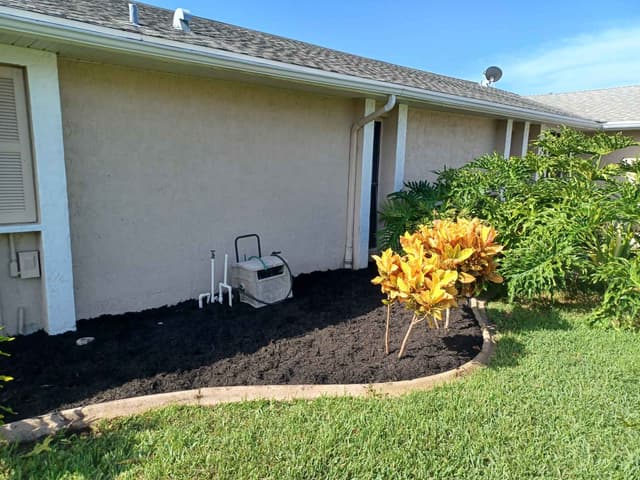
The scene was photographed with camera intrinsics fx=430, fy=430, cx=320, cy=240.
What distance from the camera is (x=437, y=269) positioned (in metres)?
3.50

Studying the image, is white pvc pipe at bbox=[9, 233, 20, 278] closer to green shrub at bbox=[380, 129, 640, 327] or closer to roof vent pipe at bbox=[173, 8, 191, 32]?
roof vent pipe at bbox=[173, 8, 191, 32]

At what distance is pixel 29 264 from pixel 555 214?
18.9ft

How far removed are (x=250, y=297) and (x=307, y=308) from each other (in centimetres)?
70

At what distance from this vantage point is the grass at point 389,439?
8.03 ft

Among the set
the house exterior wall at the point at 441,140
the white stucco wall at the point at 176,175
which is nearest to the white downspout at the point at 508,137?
the house exterior wall at the point at 441,140

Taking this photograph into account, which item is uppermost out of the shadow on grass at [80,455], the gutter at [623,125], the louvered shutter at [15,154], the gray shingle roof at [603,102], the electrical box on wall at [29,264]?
the gray shingle roof at [603,102]

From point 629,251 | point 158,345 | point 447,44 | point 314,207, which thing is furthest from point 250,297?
point 447,44

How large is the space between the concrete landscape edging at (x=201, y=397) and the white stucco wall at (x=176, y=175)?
76.7 inches

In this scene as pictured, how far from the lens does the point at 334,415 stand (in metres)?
2.99

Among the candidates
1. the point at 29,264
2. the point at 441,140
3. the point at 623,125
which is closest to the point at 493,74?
the point at 623,125

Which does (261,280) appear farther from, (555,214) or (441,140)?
(441,140)

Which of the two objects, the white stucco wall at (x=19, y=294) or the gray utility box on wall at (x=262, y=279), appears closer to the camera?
the white stucco wall at (x=19, y=294)

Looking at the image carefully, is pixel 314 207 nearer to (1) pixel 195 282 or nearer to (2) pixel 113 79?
(1) pixel 195 282

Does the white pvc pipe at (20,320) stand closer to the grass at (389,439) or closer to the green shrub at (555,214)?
the grass at (389,439)
